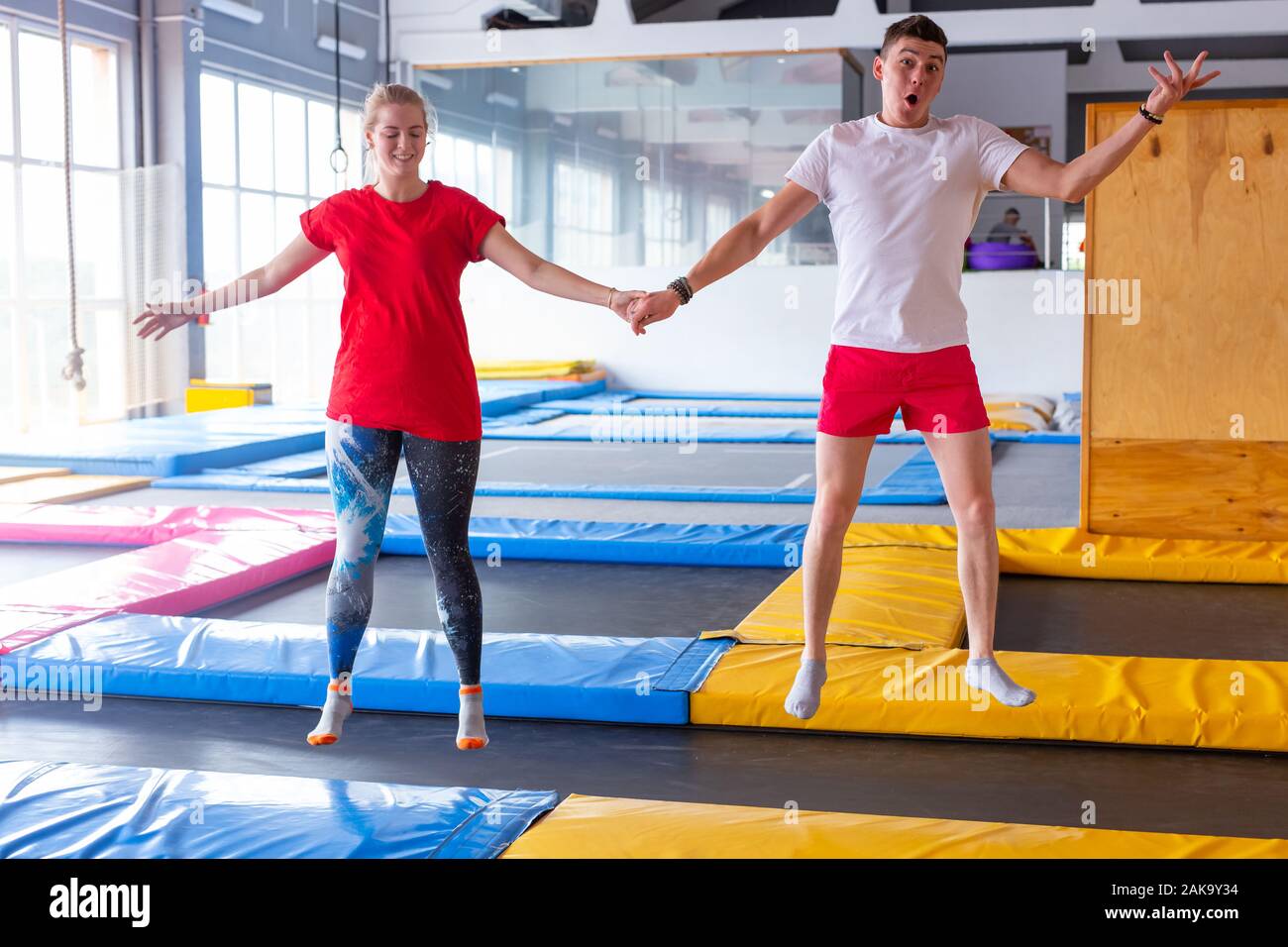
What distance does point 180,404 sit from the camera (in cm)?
1025

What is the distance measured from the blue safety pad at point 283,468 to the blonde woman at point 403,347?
4.64 meters

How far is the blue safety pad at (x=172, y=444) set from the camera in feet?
23.5

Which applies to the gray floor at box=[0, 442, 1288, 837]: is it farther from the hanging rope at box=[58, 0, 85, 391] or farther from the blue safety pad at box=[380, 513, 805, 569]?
the hanging rope at box=[58, 0, 85, 391]

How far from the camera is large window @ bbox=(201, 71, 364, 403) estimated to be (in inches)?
417

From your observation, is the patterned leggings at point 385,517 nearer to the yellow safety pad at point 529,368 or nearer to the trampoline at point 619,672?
A: the trampoline at point 619,672

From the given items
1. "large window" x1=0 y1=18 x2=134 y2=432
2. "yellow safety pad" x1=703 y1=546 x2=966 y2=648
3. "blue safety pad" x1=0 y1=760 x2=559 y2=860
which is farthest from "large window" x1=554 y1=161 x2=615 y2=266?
"blue safety pad" x1=0 y1=760 x2=559 y2=860

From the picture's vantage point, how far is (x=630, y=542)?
209 inches

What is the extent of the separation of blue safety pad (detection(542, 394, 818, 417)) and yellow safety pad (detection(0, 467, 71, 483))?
15.6ft

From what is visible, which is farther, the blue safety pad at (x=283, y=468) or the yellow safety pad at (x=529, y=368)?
the yellow safety pad at (x=529, y=368)

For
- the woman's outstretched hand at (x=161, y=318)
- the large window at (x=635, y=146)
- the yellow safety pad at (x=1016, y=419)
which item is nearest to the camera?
the woman's outstretched hand at (x=161, y=318)

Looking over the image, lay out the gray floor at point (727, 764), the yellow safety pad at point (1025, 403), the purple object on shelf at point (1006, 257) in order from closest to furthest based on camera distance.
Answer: the gray floor at point (727, 764) < the yellow safety pad at point (1025, 403) < the purple object on shelf at point (1006, 257)

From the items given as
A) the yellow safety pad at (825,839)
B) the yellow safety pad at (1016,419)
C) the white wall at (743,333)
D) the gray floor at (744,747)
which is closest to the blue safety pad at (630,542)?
the gray floor at (744,747)
